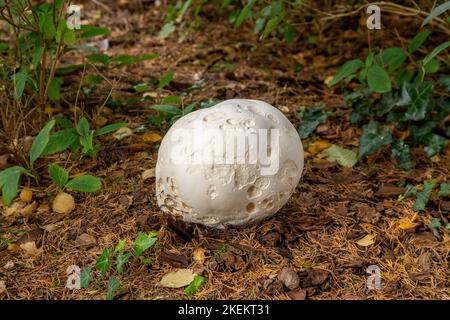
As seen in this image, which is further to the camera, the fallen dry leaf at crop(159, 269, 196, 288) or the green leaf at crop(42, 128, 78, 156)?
the green leaf at crop(42, 128, 78, 156)

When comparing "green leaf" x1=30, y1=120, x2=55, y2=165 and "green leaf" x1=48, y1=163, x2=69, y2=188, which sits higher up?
"green leaf" x1=30, y1=120, x2=55, y2=165

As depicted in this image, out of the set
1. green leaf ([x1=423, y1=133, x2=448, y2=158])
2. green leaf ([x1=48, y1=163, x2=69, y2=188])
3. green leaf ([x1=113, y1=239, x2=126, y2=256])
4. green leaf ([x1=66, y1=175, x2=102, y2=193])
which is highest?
green leaf ([x1=48, y1=163, x2=69, y2=188])

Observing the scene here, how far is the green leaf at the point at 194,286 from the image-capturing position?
2260 mm

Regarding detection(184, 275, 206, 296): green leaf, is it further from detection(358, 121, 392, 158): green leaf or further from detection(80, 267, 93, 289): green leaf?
detection(358, 121, 392, 158): green leaf

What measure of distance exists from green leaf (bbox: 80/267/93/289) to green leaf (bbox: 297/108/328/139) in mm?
1676

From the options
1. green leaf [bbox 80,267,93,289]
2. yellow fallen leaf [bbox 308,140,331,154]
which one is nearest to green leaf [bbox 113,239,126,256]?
green leaf [bbox 80,267,93,289]

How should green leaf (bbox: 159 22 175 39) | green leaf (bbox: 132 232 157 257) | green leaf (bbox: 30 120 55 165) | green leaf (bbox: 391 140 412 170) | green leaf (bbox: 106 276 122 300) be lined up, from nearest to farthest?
green leaf (bbox: 106 276 122 300)
green leaf (bbox: 132 232 157 257)
green leaf (bbox: 30 120 55 165)
green leaf (bbox: 391 140 412 170)
green leaf (bbox: 159 22 175 39)

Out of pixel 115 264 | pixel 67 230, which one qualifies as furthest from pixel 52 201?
pixel 115 264

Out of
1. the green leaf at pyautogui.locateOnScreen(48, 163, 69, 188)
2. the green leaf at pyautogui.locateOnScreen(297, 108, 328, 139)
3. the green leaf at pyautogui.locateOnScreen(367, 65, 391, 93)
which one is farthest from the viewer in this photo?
the green leaf at pyautogui.locateOnScreen(297, 108, 328, 139)

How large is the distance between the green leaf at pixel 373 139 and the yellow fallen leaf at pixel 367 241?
67 cm

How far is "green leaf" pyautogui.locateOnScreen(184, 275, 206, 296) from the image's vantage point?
89.0 inches

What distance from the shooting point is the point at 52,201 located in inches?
112

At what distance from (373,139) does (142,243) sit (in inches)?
62.0
